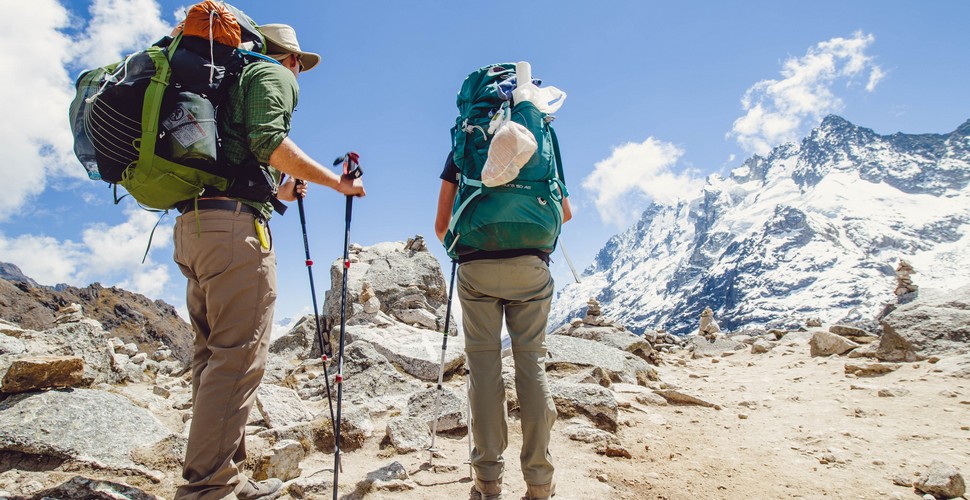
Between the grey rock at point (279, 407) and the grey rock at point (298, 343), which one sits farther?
the grey rock at point (298, 343)

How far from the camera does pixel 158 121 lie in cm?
316

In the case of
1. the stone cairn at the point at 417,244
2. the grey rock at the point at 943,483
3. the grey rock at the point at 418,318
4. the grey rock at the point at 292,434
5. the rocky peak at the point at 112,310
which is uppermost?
the rocky peak at the point at 112,310

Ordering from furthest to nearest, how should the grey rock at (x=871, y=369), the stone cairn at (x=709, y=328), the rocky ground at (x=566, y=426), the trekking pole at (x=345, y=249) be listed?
the stone cairn at (x=709, y=328) < the grey rock at (x=871, y=369) < the rocky ground at (x=566, y=426) < the trekking pole at (x=345, y=249)

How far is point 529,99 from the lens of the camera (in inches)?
163

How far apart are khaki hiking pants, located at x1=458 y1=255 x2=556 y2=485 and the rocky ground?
0.70m

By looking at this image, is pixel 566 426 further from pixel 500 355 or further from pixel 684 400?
pixel 684 400

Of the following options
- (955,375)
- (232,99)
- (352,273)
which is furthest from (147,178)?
(352,273)

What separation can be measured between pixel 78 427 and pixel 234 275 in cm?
295

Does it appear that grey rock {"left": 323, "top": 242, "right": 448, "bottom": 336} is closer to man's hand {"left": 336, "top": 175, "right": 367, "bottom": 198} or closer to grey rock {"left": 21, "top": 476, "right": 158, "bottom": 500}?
grey rock {"left": 21, "top": 476, "right": 158, "bottom": 500}

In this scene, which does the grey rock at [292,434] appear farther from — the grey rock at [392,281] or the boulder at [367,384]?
the grey rock at [392,281]

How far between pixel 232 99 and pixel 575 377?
21.5 ft

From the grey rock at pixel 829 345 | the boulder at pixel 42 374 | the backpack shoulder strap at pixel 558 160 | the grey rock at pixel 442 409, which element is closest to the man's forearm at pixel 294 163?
the backpack shoulder strap at pixel 558 160

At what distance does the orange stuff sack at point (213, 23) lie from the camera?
334 centimetres

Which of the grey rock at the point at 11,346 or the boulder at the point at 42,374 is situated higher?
the grey rock at the point at 11,346
